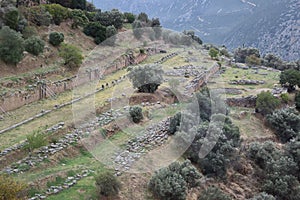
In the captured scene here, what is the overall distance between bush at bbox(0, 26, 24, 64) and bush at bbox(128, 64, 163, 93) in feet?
28.2

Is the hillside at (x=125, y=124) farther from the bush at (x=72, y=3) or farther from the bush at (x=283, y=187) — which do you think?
the bush at (x=72, y=3)

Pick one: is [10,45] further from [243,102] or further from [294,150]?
[294,150]

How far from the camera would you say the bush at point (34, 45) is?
31.9 m

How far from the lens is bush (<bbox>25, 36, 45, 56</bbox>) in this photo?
1254 inches

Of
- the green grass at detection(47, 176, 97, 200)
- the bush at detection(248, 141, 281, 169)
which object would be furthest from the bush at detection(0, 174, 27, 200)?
the bush at detection(248, 141, 281, 169)

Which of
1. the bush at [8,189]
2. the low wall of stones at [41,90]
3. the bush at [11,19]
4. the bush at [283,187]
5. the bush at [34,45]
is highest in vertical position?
the bush at [11,19]

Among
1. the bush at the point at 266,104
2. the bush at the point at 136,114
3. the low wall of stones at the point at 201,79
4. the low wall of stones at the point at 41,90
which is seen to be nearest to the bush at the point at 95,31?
the low wall of stones at the point at 41,90

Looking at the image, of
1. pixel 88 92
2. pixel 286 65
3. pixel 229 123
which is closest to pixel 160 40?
pixel 286 65

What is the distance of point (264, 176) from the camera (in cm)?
2305

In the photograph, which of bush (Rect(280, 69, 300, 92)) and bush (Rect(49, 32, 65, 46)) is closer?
bush (Rect(49, 32, 65, 46))

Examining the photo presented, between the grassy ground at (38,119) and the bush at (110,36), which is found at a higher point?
the bush at (110,36)

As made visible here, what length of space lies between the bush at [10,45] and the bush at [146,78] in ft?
28.2

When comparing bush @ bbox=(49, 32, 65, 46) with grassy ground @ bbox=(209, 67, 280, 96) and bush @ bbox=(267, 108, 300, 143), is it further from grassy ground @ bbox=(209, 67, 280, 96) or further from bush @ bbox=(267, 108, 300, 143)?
bush @ bbox=(267, 108, 300, 143)

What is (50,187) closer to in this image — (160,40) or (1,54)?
(1,54)
